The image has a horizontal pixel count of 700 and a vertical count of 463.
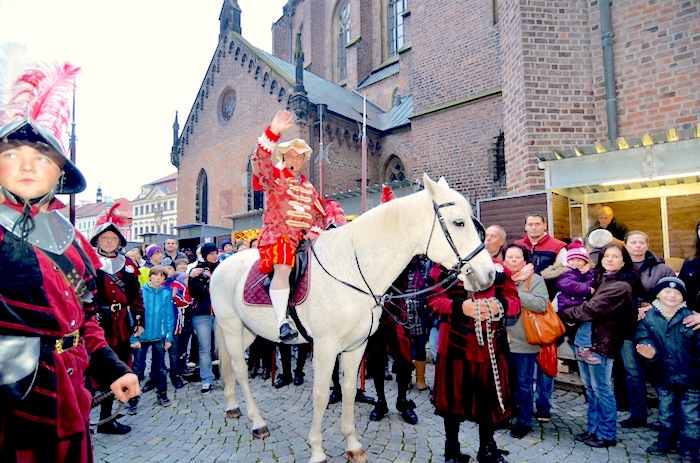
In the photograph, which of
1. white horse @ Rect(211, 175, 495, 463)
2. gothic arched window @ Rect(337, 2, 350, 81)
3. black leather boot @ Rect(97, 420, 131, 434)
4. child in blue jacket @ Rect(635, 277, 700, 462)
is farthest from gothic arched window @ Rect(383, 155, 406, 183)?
black leather boot @ Rect(97, 420, 131, 434)

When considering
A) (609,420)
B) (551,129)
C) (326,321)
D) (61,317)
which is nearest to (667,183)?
(551,129)

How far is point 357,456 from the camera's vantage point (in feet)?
10.8

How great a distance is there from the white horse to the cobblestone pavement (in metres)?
0.52

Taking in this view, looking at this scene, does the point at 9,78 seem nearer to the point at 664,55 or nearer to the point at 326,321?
the point at 326,321

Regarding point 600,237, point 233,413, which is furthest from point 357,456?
point 600,237

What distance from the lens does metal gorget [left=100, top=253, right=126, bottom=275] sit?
14.0 feet

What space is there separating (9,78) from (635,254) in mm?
5491

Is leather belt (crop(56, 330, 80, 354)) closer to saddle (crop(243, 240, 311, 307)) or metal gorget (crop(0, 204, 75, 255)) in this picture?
metal gorget (crop(0, 204, 75, 255))

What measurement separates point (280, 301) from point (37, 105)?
2.18m

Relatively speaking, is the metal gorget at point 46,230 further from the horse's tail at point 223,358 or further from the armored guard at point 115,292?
the horse's tail at point 223,358

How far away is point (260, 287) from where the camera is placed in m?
3.70

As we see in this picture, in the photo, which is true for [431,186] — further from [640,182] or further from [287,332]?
[640,182]

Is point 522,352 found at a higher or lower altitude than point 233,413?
higher

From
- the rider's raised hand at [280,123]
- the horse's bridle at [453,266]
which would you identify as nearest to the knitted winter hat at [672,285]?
the horse's bridle at [453,266]
